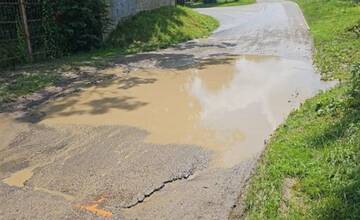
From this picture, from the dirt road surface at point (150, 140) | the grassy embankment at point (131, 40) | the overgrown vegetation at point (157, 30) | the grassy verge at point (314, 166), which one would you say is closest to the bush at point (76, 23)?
the grassy embankment at point (131, 40)

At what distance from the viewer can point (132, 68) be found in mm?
11711

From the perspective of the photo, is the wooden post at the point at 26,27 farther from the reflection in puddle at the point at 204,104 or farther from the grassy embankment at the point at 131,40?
the reflection in puddle at the point at 204,104

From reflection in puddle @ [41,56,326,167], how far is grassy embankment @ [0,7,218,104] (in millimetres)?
1380

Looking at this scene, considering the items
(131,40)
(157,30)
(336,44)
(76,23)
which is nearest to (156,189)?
(336,44)

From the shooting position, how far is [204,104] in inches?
322

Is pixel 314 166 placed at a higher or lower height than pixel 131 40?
higher

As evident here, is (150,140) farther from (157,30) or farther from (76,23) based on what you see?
(157,30)

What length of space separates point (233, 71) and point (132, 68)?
269 cm

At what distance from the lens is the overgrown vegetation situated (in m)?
15.7

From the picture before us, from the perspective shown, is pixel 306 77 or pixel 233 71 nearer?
pixel 306 77

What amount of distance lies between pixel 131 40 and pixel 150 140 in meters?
10.1

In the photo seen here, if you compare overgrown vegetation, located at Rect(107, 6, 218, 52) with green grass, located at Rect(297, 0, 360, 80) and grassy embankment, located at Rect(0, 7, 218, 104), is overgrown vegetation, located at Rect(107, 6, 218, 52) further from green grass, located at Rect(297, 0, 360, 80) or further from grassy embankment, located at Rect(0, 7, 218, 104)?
Result: green grass, located at Rect(297, 0, 360, 80)

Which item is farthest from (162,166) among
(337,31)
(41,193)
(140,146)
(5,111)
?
(337,31)

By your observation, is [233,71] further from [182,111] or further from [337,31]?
[337,31]
